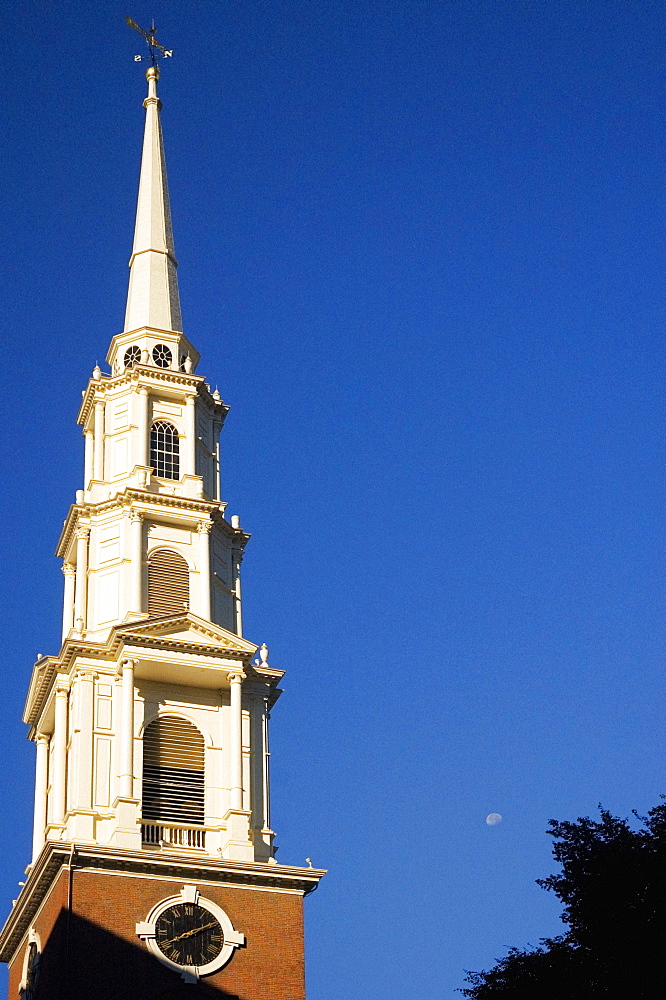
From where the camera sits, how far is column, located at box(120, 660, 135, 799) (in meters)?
49.7

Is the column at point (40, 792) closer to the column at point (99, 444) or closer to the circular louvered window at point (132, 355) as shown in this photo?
the column at point (99, 444)

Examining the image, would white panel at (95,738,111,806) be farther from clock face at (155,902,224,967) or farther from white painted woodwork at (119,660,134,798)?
clock face at (155,902,224,967)

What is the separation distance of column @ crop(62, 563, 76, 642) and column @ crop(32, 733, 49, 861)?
11.7ft

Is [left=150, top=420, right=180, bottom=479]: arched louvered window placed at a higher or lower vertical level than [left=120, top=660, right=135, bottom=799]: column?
higher

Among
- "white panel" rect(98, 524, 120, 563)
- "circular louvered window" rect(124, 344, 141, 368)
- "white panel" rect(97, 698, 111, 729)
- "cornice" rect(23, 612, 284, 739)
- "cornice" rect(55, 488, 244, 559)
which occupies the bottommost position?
"white panel" rect(97, 698, 111, 729)

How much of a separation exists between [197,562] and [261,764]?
7297mm

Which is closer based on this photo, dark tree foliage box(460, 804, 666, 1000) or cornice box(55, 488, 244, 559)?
dark tree foliage box(460, 804, 666, 1000)

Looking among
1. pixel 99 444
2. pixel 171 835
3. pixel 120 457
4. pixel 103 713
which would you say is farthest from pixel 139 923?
pixel 99 444

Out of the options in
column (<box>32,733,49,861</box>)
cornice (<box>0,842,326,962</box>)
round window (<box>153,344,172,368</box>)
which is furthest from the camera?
round window (<box>153,344,172,368</box>)

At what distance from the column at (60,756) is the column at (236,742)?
5.07m

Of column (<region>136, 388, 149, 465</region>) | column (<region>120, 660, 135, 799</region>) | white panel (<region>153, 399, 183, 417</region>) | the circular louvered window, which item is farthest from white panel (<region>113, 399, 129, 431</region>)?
column (<region>120, 660, 135, 799</region>)

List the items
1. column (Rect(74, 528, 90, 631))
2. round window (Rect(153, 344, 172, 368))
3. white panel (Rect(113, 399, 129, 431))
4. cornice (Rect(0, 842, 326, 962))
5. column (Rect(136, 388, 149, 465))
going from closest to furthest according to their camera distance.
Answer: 1. cornice (Rect(0, 842, 326, 962))
2. column (Rect(74, 528, 90, 631))
3. column (Rect(136, 388, 149, 465))
4. white panel (Rect(113, 399, 129, 431))
5. round window (Rect(153, 344, 172, 368))

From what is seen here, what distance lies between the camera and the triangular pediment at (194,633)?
52.4 meters

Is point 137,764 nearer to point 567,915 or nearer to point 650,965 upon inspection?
point 567,915
